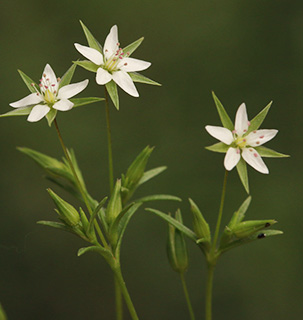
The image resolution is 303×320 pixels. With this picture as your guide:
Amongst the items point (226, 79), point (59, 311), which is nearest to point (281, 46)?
point (226, 79)

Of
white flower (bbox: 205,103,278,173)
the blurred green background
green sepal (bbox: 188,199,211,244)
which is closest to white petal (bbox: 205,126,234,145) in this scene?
white flower (bbox: 205,103,278,173)

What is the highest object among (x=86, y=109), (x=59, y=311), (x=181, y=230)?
(x=86, y=109)

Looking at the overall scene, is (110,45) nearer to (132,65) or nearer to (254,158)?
(132,65)

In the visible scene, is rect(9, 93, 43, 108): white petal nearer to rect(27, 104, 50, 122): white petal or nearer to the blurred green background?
rect(27, 104, 50, 122): white petal

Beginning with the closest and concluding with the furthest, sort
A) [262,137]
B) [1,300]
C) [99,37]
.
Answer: [262,137], [1,300], [99,37]

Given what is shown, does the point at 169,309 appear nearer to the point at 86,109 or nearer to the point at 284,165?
the point at 284,165

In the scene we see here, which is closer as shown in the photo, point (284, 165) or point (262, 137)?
point (262, 137)

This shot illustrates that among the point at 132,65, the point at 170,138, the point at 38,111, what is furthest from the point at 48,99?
the point at 170,138
